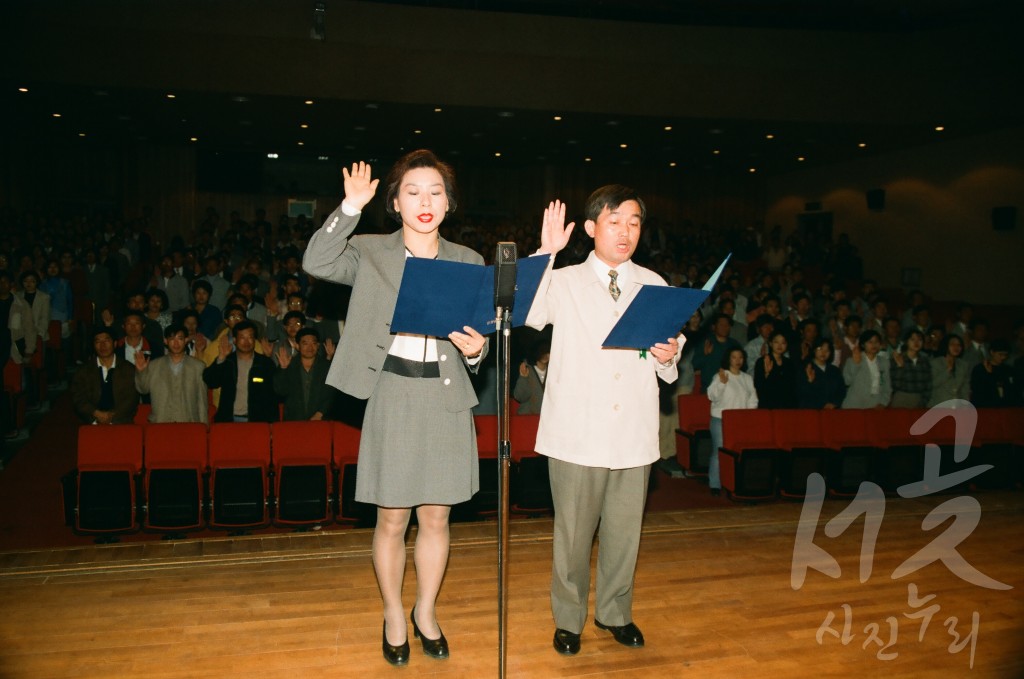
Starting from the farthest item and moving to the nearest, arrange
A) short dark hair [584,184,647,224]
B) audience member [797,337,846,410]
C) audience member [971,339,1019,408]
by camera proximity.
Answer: audience member [971,339,1019,408], audience member [797,337,846,410], short dark hair [584,184,647,224]

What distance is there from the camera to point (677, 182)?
18.3 metres

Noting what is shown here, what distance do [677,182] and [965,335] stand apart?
11306 millimetres

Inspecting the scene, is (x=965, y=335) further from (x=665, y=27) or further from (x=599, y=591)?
(x=599, y=591)

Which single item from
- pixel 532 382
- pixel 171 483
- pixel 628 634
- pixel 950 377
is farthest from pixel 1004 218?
pixel 171 483

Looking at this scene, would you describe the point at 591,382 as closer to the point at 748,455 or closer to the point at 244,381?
the point at 748,455

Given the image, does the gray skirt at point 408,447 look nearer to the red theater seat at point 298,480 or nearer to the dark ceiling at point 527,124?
the red theater seat at point 298,480

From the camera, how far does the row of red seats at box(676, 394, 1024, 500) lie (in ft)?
16.5

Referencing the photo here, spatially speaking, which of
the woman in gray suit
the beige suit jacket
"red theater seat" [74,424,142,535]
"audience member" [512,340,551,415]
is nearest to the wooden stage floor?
the woman in gray suit

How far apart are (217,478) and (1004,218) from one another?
1232cm

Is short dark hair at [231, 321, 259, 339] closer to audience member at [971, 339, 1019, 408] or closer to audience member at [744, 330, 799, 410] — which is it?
audience member at [744, 330, 799, 410]

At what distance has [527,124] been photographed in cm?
1221

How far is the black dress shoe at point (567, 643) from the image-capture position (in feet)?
7.77

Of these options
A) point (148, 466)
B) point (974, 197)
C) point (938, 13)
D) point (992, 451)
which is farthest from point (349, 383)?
point (974, 197)

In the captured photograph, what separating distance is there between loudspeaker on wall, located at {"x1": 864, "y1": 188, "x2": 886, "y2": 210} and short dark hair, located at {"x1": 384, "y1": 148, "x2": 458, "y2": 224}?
47.0ft
